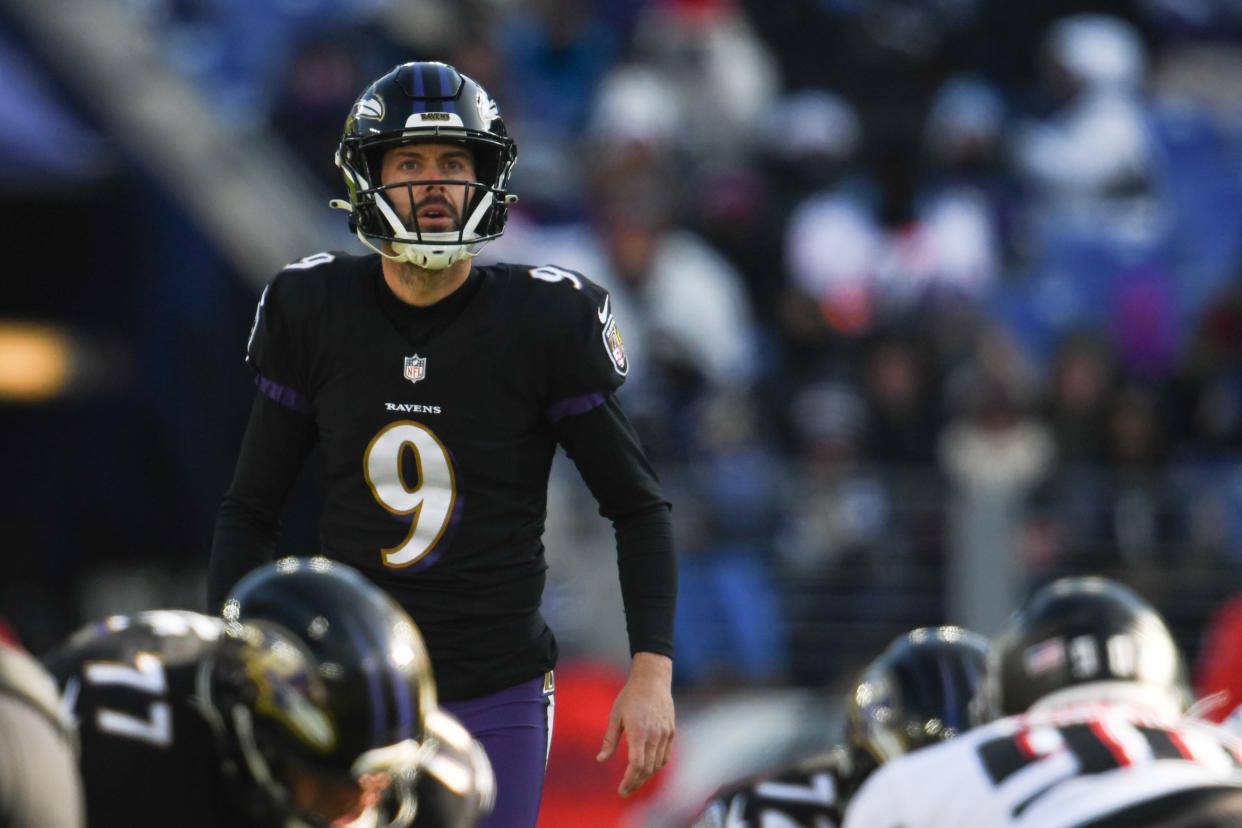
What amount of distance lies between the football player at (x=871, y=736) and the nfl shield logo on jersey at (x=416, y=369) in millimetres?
1408

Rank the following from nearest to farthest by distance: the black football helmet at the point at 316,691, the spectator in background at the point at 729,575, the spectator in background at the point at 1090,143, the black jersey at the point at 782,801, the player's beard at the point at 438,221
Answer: the black football helmet at the point at 316,691 < the player's beard at the point at 438,221 < the black jersey at the point at 782,801 < the spectator in background at the point at 729,575 < the spectator in background at the point at 1090,143

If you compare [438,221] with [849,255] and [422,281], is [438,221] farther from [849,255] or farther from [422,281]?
[849,255]


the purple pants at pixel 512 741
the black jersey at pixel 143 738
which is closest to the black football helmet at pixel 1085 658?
the purple pants at pixel 512 741

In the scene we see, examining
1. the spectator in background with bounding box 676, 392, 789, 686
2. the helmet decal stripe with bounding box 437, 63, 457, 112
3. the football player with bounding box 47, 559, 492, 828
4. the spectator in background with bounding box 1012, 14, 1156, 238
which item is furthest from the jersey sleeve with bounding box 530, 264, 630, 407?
the spectator in background with bounding box 1012, 14, 1156, 238

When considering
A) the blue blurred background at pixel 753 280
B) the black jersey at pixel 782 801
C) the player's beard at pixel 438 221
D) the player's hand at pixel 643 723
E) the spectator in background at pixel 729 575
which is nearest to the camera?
the player's hand at pixel 643 723

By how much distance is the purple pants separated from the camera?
3.92m

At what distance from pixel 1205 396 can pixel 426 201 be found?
259 inches

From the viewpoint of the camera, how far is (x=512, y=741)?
3.94 meters

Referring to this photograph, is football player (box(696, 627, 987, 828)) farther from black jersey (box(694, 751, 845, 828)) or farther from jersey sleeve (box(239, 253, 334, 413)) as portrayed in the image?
jersey sleeve (box(239, 253, 334, 413))

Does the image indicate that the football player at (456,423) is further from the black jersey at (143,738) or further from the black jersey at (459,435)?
the black jersey at (143,738)

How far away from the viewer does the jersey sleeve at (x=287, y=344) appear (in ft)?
13.1

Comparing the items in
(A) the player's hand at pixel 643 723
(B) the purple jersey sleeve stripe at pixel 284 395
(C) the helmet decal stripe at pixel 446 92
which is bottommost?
(A) the player's hand at pixel 643 723

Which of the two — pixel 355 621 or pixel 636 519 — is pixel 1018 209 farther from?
pixel 355 621

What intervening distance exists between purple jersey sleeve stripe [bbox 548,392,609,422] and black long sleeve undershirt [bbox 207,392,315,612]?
0.53 meters
